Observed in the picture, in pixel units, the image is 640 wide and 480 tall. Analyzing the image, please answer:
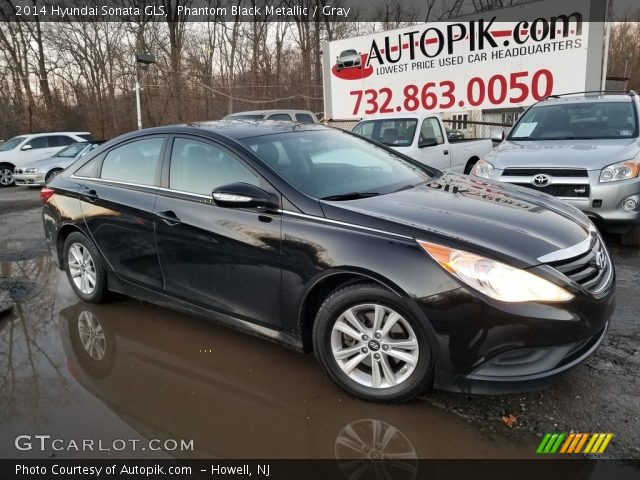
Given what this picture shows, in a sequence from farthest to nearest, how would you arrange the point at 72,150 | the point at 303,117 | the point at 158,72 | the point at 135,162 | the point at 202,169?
1. the point at 158,72
2. the point at 72,150
3. the point at 303,117
4. the point at 135,162
5. the point at 202,169

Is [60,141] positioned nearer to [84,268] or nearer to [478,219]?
[84,268]

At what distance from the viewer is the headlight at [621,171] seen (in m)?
5.06

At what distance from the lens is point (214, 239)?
10.6 feet

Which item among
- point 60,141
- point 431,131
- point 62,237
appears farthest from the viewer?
point 60,141

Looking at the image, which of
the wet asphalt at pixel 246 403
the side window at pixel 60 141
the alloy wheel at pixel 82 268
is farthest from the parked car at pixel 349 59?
the wet asphalt at pixel 246 403

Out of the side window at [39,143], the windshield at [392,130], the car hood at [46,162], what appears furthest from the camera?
the side window at [39,143]

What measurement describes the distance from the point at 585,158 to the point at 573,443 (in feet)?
12.6

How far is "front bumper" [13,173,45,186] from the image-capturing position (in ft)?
44.5

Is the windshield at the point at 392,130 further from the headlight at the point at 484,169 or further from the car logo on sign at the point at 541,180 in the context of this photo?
the car logo on sign at the point at 541,180

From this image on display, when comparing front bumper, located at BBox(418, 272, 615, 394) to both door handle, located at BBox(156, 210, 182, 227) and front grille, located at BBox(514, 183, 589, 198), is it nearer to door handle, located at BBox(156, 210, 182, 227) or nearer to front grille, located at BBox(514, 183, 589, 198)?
door handle, located at BBox(156, 210, 182, 227)

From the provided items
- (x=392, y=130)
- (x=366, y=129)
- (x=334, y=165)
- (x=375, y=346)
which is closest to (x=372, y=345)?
(x=375, y=346)

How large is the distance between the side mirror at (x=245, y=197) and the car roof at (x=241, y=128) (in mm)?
574

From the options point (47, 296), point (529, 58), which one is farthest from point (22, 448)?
point (529, 58)

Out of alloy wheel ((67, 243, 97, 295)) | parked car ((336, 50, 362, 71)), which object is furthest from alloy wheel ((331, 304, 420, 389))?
parked car ((336, 50, 362, 71))
